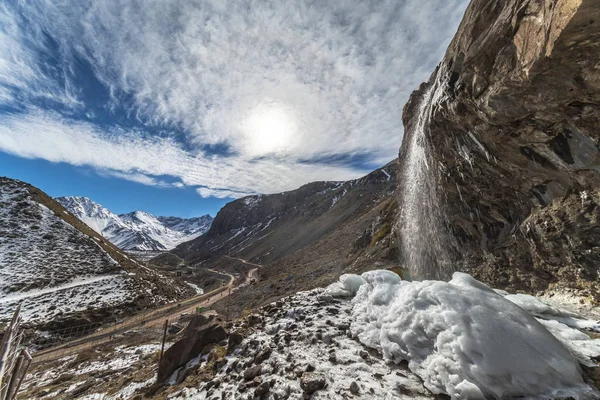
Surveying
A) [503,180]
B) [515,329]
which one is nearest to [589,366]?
[515,329]

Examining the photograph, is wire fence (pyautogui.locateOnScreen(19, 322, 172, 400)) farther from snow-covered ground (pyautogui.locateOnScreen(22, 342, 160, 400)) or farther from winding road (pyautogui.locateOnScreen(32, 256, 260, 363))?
winding road (pyautogui.locateOnScreen(32, 256, 260, 363))

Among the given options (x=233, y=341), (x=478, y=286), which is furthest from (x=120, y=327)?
(x=478, y=286)

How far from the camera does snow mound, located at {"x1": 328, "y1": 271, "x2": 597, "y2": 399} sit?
400cm

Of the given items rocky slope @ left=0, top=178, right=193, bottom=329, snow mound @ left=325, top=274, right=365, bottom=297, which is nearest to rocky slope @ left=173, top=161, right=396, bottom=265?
rocky slope @ left=0, top=178, right=193, bottom=329

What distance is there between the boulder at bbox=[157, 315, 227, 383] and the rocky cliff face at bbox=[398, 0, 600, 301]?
12281 mm

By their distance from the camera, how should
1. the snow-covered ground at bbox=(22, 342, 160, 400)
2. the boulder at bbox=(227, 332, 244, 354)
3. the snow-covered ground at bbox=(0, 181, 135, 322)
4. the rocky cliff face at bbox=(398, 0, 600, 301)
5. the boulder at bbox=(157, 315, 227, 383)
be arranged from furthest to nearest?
the snow-covered ground at bbox=(0, 181, 135, 322)
the snow-covered ground at bbox=(22, 342, 160, 400)
the boulder at bbox=(157, 315, 227, 383)
the boulder at bbox=(227, 332, 244, 354)
the rocky cliff face at bbox=(398, 0, 600, 301)

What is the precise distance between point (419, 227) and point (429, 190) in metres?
4.01

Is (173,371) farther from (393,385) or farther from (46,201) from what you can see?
(46,201)

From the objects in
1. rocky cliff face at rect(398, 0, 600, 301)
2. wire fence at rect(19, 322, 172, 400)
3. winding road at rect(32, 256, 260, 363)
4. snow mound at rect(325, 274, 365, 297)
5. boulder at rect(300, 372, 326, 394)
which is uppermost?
rocky cliff face at rect(398, 0, 600, 301)

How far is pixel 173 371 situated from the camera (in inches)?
350

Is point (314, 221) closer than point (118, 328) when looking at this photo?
No

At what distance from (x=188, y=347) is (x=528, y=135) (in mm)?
13925

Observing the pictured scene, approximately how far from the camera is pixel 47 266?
159 feet

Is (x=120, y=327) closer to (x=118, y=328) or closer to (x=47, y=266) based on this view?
(x=118, y=328)
